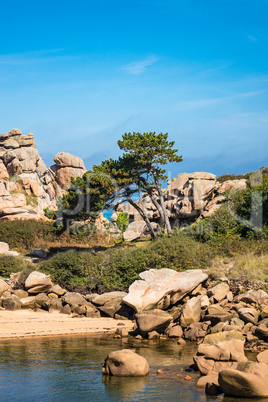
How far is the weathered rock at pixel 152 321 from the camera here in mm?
16141

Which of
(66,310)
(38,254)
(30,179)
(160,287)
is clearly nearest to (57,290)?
(66,310)

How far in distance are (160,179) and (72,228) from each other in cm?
710

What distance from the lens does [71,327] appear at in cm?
1753

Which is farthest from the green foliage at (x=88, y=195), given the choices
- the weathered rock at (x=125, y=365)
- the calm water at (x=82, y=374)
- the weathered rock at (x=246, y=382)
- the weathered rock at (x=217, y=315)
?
the weathered rock at (x=246, y=382)

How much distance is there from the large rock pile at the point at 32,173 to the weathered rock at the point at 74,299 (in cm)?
4567

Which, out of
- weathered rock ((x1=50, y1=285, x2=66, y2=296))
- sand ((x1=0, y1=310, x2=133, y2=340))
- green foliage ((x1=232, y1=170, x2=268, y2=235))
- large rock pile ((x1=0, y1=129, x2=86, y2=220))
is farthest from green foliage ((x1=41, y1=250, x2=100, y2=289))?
large rock pile ((x1=0, y1=129, x2=86, y2=220))

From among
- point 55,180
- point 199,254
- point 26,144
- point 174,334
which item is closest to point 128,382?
point 174,334

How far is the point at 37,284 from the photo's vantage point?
21.7 m

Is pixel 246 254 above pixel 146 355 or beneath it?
above

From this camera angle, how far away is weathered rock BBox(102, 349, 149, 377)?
11187 millimetres

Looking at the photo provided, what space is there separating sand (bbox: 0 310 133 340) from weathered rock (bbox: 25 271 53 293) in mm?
2100

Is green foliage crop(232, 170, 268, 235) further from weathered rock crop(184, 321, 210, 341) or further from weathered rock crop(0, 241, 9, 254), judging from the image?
weathered rock crop(0, 241, 9, 254)

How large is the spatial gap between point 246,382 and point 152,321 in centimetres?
687

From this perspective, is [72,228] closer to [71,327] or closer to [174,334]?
[71,327]
